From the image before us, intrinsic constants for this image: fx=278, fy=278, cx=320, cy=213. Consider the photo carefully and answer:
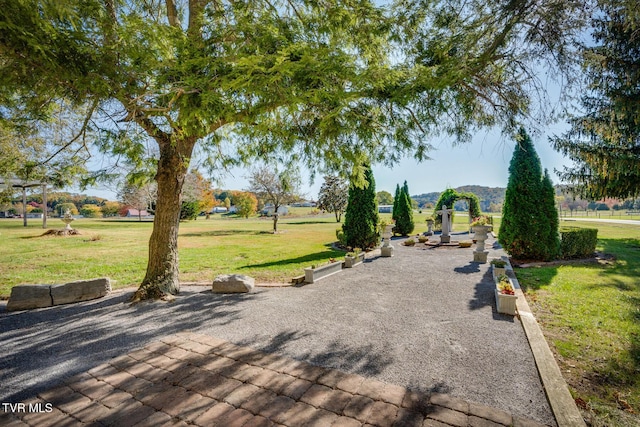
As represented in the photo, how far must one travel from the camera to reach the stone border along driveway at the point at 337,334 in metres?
3.17

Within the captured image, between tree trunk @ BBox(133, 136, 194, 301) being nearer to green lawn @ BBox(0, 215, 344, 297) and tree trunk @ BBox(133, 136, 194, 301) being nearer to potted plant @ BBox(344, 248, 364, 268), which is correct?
green lawn @ BBox(0, 215, 344, 297)

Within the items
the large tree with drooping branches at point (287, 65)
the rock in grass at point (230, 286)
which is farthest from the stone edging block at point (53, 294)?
the large tree with drooping branches at point (287, 65)

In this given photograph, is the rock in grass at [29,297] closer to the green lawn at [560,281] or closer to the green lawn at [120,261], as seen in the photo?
the green lawn at [120,261]

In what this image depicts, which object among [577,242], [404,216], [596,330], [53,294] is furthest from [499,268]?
[404,216]

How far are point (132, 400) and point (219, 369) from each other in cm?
88

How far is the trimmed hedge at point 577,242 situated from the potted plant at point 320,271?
9.00m

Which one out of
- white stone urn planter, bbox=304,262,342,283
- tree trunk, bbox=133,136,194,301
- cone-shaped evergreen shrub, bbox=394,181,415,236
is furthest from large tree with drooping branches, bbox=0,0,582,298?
cone-shaped evergreen shrub, bbox=394,181,415,236

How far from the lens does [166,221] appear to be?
6418 millimetres

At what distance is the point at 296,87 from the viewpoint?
3.64 meters

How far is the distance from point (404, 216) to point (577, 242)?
1056cm

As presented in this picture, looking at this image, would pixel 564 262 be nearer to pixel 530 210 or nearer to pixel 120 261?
pixel 530 210

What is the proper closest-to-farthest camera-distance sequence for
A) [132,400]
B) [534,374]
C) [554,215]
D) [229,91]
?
[132,400]
[534,374]
[229,91]
[554,215]

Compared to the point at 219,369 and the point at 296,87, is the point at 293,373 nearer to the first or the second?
the point at 219,369

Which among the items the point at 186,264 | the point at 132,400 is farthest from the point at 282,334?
the point at 186,264
